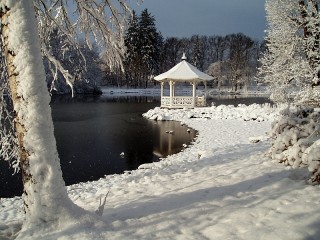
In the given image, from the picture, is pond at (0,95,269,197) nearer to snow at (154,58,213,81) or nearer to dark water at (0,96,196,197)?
dark water at (0,96,196,197)

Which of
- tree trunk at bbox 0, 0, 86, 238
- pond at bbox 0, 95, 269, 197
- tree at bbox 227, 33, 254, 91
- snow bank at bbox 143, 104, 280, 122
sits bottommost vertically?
pond at bbox 0, 95, 269, 197

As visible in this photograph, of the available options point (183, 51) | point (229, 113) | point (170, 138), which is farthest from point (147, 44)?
point (170, 138)

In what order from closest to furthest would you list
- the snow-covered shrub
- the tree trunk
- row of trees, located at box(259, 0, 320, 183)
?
1. the tree trunk
2. the snow-covered shrub
3. row of trees, located at box(259, 0, 320, 183)

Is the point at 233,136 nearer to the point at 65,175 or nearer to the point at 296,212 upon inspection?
the point at 65,175

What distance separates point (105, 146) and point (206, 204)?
10328 millimetres

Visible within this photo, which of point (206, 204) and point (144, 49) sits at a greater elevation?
point (144, 49)

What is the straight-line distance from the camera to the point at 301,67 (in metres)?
13.3

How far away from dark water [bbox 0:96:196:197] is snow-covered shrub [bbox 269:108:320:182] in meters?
5.29

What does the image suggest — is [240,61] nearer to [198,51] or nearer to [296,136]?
[198,51]

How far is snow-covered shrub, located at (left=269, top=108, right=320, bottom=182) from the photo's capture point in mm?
6211

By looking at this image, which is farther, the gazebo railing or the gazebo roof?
the gazebo railing

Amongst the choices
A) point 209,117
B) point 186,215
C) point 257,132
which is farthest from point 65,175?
point 209,117

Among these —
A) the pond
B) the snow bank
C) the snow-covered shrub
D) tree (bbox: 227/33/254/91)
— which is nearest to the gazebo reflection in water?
the pond

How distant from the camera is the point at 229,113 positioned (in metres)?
22.4
